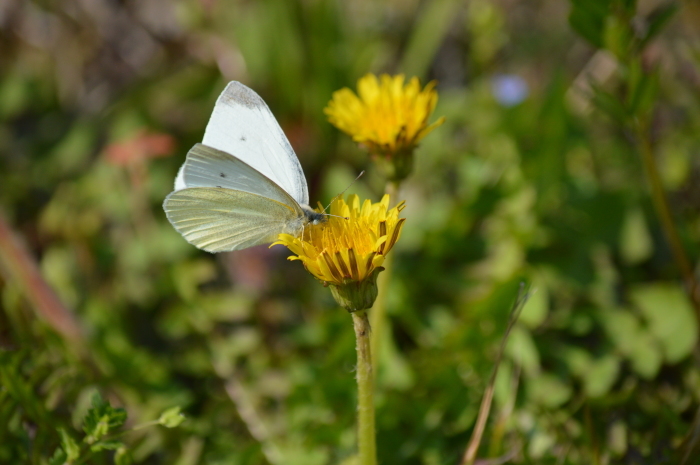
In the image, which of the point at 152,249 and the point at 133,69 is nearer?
the point at 152,249

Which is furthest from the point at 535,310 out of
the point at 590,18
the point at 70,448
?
the point at 70,448

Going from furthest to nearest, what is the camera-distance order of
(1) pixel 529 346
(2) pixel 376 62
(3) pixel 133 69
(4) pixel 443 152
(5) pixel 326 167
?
(3) pixel 133 69, (2) pixel 376 62, (5) pixel 326 167, (4) pixel 443 152, (1) pixel 529 346

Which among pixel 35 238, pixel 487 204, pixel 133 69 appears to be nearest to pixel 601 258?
pixel 487 204

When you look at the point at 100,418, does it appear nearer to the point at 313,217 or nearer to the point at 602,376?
the point at 313,217

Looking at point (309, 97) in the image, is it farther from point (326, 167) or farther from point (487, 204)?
point (487, 204)

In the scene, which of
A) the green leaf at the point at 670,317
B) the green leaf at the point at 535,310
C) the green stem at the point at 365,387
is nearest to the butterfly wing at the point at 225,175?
the green stem at the point at 365,387

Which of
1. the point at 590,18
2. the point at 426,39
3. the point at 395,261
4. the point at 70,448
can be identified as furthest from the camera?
the point at 426,39

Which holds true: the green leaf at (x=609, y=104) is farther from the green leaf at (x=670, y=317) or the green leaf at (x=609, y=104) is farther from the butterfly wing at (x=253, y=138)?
the butterfly wing at (x=253, y=138)
